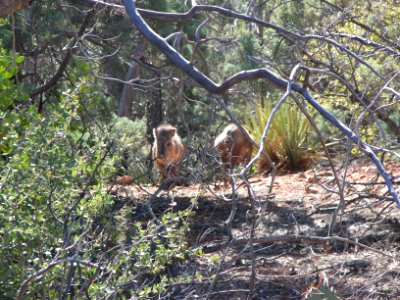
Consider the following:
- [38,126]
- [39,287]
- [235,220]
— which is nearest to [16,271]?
[39,287]

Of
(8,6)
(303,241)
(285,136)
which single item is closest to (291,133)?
(285,136)

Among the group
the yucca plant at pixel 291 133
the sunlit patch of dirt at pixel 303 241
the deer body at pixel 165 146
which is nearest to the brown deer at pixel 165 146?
the deer body at pixel 165 146

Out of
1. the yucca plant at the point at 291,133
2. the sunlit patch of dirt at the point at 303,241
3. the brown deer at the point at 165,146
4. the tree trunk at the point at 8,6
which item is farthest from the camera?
the brown deer at the point at 165,146

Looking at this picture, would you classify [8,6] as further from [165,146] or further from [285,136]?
[285,136]

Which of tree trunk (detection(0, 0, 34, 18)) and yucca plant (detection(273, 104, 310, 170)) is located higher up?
tree trunk (detection(0, 0, 34, 18))

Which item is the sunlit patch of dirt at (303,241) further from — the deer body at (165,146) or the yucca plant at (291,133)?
the deer body at (165,146)

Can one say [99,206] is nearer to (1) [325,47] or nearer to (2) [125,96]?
(1) [325,47]

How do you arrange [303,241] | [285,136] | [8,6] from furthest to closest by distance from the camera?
[285,136], [303,241], [8,6]

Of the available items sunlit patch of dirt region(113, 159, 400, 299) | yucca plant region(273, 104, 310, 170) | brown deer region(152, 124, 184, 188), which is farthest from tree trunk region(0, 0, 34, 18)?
yucca plant region(273, 104, 310, 170)

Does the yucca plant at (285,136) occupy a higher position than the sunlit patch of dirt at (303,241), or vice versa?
the yucca plant at (285,136)

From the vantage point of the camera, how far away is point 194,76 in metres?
4.04

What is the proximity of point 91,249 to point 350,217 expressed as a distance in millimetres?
3983

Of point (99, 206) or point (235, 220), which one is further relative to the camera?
point (235, 220)

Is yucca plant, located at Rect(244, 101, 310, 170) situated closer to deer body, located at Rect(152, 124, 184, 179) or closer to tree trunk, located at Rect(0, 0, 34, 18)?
deer body, located at Rect(152, 124, 184, 179)
